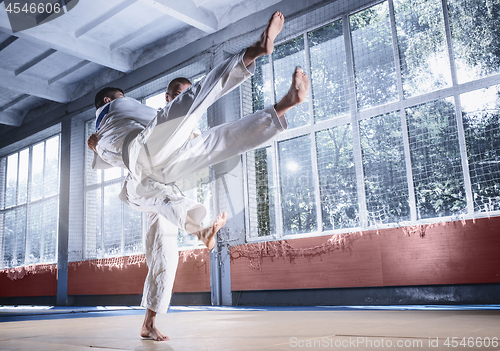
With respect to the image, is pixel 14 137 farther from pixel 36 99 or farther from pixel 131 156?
pixel 131 156

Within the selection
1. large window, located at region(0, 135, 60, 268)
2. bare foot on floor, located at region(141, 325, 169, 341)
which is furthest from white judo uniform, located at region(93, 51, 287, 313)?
large window, located at region(0, 135, 60, 268)

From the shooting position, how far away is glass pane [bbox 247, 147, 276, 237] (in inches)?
232

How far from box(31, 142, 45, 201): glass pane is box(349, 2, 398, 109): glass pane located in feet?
24.3

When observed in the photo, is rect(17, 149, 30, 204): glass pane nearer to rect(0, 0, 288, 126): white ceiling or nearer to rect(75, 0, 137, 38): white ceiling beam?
rect(0, 0, 288, 126): white ceiling

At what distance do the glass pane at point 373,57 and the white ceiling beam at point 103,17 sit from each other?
3.24m

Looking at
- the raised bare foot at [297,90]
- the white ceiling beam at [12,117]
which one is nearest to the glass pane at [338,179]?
the raised bare foot at [297,90]

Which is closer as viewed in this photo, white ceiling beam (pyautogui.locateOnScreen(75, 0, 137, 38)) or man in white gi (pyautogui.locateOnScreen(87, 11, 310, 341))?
man in white gi (pyautogui.locateOnScreen(87, 11, 310, 341))

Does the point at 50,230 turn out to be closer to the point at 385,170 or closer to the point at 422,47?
the point at 385,170

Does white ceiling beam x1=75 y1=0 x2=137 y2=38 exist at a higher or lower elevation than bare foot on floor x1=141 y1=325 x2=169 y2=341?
higher

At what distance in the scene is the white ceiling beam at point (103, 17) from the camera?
6324mm

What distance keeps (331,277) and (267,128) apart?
10.2 feet

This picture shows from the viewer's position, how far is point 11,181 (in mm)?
10469

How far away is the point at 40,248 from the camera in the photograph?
9211 millimetres

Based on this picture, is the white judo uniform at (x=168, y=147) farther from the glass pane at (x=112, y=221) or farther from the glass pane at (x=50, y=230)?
the glass pane at (x=50, y=230)
